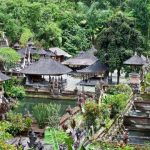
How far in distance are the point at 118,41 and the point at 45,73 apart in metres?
5.84

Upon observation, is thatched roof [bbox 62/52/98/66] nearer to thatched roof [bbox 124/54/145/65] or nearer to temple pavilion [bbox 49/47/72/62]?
temple pavilion [bbox 49/47/72/62]

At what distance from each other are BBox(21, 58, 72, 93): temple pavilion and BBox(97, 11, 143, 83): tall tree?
3.31 metres

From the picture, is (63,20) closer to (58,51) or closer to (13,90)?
(58,51)

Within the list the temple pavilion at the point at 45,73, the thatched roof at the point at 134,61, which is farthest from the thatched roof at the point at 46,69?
the thatched roof at the point at 134,61

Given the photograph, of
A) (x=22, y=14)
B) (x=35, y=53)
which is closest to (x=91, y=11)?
(x=22, y=14)

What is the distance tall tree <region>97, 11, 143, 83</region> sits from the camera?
118ft

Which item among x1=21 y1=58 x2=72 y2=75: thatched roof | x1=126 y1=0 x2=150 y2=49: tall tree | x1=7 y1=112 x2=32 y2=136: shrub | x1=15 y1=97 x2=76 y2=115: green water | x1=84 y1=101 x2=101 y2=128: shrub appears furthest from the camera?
x1=126 y1=0 x2=150 y2=49: tall tree

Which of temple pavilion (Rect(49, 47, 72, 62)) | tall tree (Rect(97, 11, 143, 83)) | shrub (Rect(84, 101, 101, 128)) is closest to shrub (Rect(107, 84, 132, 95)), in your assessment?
tall tree (Rect(97, 11, 143, 83))

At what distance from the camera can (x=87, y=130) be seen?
2059cm

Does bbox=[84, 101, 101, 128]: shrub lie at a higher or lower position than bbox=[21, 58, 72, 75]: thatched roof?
lower

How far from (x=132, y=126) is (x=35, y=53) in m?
22.4

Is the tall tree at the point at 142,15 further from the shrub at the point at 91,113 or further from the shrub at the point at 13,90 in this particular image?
the shrub at the point at 91,113

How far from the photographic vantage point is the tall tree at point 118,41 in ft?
118

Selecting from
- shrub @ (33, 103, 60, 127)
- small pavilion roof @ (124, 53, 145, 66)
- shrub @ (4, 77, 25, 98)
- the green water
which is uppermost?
small pavilion roof @ (124, 53, 145, 66)
